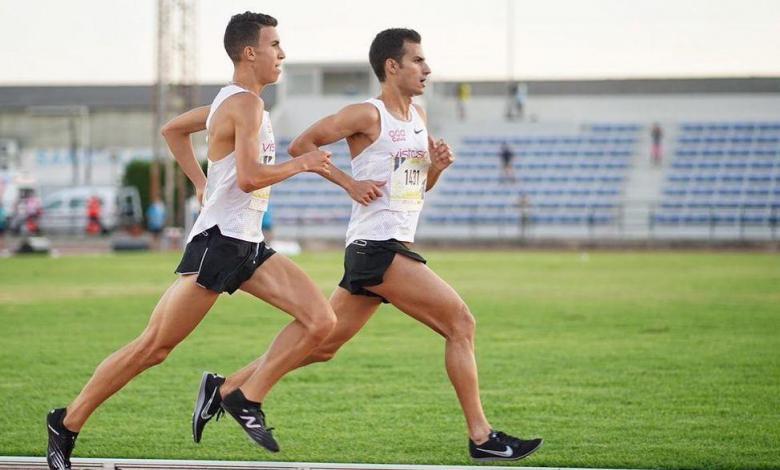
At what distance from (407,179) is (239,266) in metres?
1.21

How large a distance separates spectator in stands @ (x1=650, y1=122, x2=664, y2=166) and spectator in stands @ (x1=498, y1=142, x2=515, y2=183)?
517cm

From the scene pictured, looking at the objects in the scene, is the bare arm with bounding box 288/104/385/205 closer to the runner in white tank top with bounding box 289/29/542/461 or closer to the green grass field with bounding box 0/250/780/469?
the runner in white tank top with bounding box 289/29/542/461

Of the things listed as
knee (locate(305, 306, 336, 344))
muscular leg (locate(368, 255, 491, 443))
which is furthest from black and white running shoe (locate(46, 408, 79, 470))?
muscular leg (locate(368, 255, 491, 443))

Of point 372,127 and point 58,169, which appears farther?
point 58,169

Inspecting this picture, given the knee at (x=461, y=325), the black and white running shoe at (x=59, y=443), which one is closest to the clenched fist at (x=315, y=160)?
the knee at (x=461, y=325)

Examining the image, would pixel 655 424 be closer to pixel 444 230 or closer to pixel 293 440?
pixel 293 440

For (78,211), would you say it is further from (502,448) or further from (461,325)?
(502,448)

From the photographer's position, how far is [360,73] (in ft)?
172

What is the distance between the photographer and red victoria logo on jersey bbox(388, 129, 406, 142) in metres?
7.67

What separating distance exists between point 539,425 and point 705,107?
45.4m

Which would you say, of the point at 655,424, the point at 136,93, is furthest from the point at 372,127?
the point at 136,93

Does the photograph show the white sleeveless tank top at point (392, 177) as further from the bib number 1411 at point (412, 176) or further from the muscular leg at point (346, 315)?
the muscular leg at point (346, 315)

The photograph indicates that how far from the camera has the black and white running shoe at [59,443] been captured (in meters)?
6.92

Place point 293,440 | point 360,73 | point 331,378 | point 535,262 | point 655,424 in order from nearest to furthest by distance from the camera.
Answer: point 293,440 → point 655,424 → point 331,378 → point 535,262 → point 360,73
